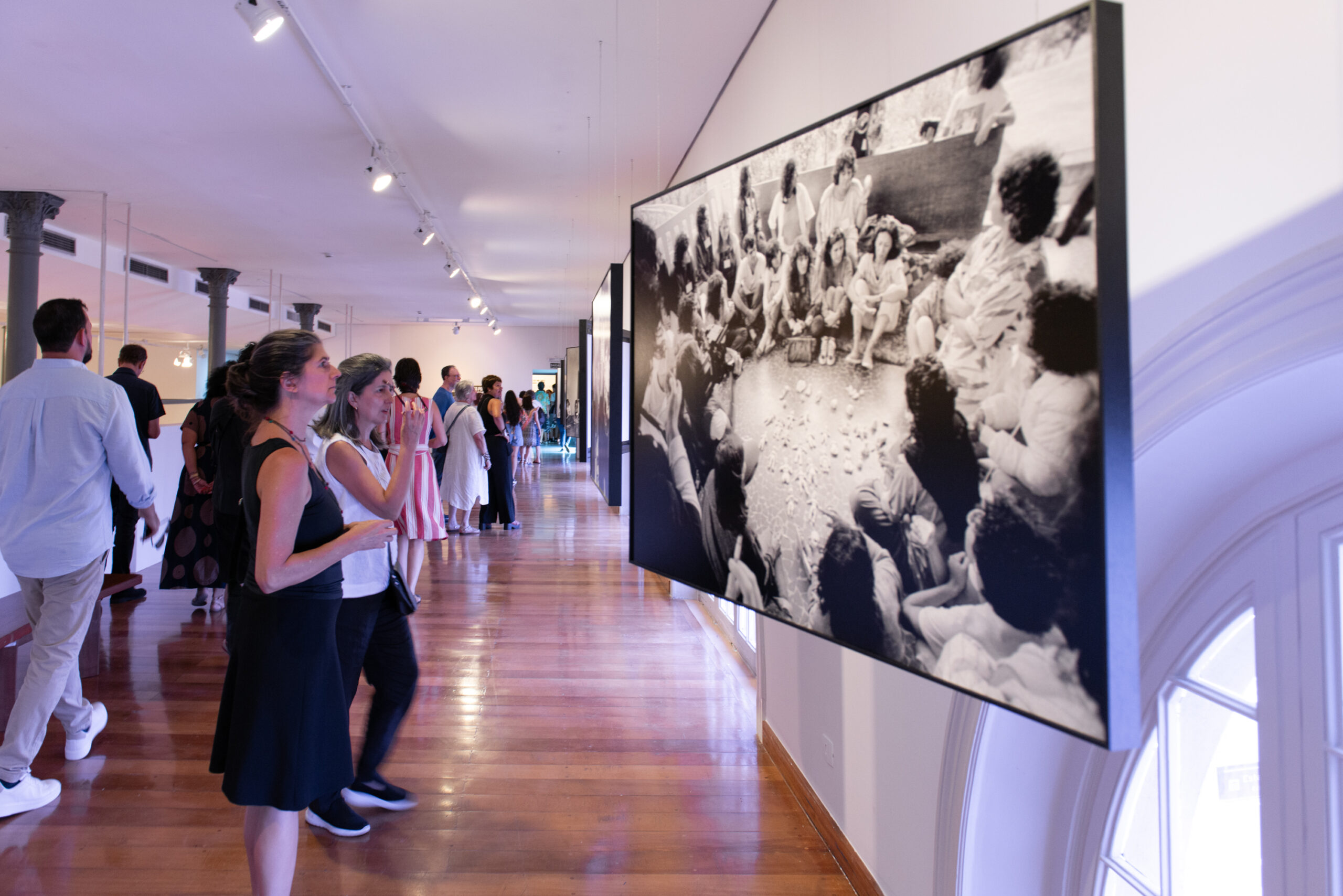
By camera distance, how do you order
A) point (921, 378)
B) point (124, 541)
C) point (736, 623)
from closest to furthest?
point (921, 378) → point (736, 623) → point (124, 541)

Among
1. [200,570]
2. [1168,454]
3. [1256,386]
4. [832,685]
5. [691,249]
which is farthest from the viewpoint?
[200,570]

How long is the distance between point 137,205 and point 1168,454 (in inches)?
420

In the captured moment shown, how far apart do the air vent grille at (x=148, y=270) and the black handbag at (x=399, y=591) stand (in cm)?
1244

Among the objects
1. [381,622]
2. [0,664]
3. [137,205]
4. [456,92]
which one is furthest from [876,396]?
[137,205]

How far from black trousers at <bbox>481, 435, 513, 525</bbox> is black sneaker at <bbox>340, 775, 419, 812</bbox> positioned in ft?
23.6

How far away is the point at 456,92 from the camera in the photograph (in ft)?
18.2

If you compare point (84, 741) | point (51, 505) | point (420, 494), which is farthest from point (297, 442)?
point (420, 494)

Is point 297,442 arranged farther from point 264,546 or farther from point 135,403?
point 135,403

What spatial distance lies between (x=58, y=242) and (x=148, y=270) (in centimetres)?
264

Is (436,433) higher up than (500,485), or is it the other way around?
(436,433)

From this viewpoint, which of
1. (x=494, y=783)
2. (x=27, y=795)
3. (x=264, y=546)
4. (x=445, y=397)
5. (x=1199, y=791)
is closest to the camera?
(x=1199, y=791)

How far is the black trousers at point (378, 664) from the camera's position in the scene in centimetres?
281

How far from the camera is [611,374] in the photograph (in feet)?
36.0

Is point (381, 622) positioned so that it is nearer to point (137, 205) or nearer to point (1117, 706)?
point (1117, 706)
